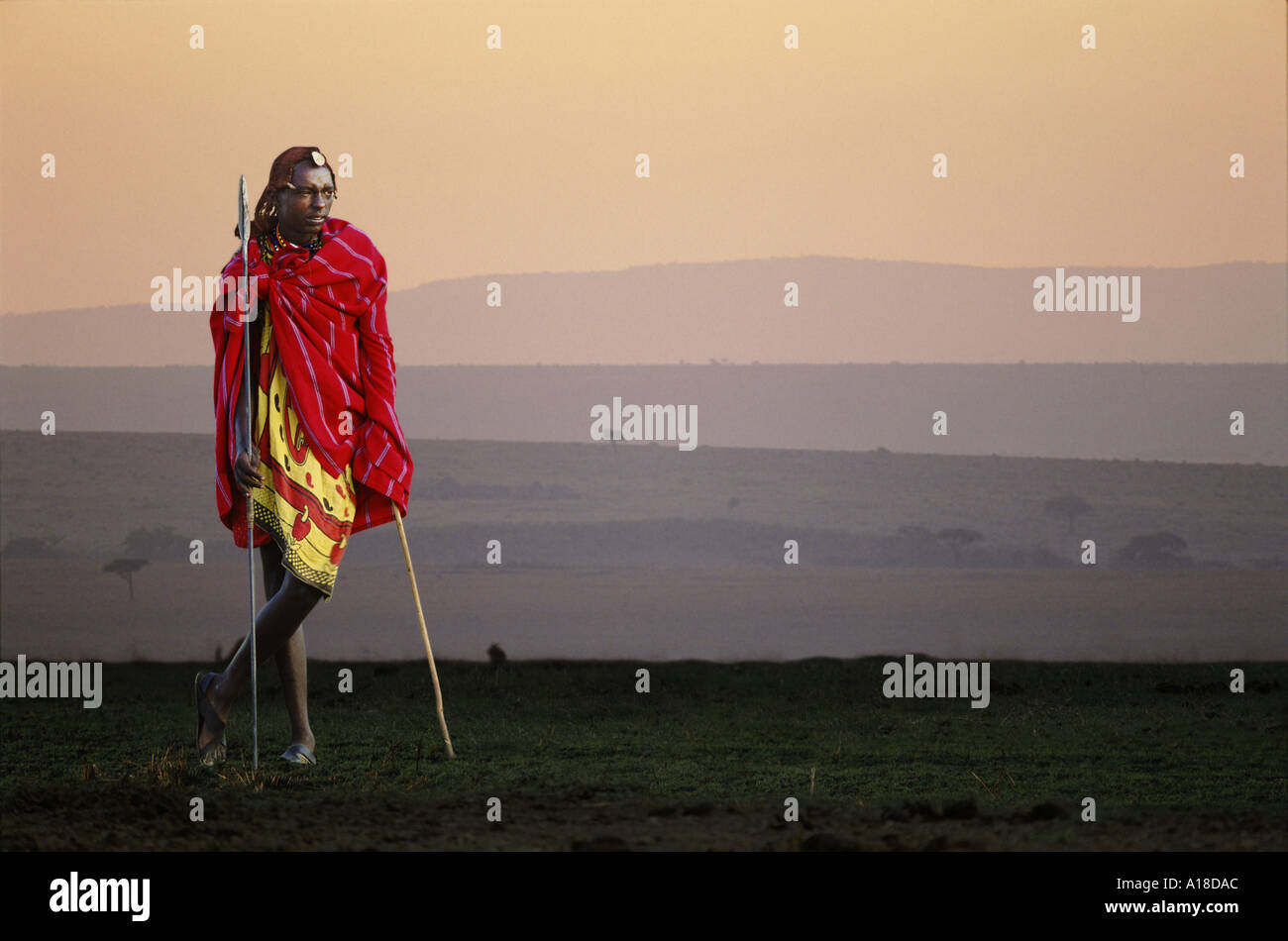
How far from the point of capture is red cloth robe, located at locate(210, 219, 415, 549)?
221 inches

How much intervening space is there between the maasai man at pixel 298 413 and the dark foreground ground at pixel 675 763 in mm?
424

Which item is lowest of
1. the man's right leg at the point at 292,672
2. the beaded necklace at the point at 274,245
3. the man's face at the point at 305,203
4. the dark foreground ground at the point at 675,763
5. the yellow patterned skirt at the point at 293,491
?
the dark foreground ground at the point at 675,763

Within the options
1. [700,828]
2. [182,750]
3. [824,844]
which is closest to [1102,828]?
[824,844]

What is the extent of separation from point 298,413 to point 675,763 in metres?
1.95

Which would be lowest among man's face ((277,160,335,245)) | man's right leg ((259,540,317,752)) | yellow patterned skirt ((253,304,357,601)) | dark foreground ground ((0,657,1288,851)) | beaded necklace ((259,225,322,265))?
dark foreground ground ((0,657,1288,851))

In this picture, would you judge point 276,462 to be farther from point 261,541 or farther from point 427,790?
point 427,790

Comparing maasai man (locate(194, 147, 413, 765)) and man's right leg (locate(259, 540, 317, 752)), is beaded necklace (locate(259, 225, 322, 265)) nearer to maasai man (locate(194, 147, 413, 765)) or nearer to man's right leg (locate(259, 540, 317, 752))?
maasai man (locate(194, 147, 413, 765))

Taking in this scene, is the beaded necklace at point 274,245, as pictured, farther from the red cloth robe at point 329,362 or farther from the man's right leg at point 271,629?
the man's right leg at point 271,629

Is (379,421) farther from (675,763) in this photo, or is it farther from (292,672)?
(675,763)

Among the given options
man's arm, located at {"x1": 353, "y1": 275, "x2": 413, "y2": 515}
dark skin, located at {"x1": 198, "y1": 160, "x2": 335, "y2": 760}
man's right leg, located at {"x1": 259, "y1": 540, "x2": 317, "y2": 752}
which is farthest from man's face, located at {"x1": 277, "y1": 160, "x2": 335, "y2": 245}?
man's right leg, located at {"x1": 259, "y1": 540, "x2": 317, "y2": 752}

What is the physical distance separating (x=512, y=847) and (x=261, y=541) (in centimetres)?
197

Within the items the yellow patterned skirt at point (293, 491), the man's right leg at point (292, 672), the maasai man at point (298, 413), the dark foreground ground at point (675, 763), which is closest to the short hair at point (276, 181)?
the maasai man at point (298, 413)

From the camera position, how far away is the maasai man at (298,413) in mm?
5559

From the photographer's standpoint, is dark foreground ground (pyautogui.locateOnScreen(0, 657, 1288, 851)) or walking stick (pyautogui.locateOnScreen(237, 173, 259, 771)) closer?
dark foreground ground (pyautogui.locateOnScreen(0, 657, 1288, 851))
